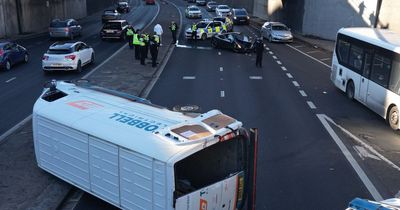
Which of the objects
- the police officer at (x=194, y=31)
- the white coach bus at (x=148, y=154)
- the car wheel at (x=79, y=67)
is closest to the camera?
the white coach bus at (x=148, y=154)

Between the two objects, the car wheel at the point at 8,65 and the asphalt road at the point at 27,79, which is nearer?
→ the asphalt road at the point at 27,79

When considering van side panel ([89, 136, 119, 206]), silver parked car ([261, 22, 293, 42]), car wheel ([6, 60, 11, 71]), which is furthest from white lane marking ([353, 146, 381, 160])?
silver parked car ([261, 22, 293, 42])

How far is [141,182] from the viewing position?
738 centimetres

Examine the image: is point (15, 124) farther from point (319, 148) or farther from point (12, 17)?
point (12, 17)

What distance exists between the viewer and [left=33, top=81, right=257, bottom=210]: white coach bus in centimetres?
717

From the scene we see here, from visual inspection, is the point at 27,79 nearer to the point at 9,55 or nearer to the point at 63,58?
the point at 63,58

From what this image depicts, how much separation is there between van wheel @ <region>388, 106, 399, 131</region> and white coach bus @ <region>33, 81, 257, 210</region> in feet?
24.4

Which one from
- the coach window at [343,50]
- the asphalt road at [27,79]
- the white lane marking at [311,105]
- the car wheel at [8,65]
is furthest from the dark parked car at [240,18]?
the white lane marking at [311,105]

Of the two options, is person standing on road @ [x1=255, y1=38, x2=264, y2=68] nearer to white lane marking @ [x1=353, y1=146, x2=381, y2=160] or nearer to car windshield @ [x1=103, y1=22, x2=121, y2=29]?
white lane marking @ [x1=353, y1=146, x2=381, y2=160]

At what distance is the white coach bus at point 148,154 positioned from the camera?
7168mm

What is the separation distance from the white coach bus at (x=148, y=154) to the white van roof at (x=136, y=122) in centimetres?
2

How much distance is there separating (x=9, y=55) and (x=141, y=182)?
1936cm

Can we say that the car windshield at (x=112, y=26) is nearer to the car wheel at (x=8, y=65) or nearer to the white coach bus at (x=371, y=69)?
the car wheel at (x=8, y=65)

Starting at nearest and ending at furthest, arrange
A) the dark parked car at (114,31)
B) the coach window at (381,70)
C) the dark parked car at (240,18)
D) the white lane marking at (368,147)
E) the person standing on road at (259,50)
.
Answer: the white lane marking at (368,147) < the coach window at (381,70) < the person standing on road at (259,50) < the dark parked car at (114,31) < the dark parked car at (240,18)
